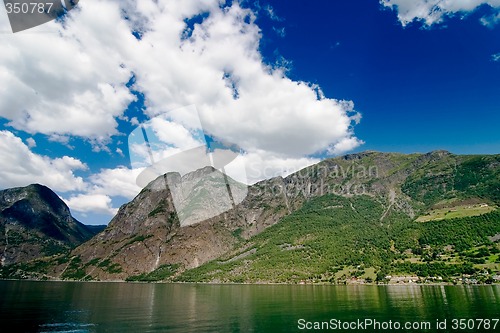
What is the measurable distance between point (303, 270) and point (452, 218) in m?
71.4

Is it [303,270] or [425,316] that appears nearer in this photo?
[425,316]

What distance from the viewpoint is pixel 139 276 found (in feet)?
640

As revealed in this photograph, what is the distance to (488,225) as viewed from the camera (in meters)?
127

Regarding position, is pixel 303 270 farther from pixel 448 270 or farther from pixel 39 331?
pixel 39 331

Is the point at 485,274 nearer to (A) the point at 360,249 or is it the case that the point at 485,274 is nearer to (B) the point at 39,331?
(A) the point at 360,249

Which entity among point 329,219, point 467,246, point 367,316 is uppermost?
point 329,219

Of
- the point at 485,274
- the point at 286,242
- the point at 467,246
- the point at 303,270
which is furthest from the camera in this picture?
the point at 286,242

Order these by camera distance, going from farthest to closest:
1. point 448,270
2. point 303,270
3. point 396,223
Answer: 1. point 396,223
2. point 303,270
3. point 448,270

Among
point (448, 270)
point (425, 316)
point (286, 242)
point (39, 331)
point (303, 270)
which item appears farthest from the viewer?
point (286, 242)

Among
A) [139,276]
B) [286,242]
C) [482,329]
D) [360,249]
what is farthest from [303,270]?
[482,329]

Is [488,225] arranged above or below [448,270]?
above

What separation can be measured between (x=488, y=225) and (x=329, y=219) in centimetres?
8583

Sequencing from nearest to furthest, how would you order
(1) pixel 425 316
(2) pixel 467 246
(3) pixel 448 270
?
(1) pixel 425 316
(3) pixel 448 270
(2) pixel 467 246

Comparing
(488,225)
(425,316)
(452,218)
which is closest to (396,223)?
(452,218)
